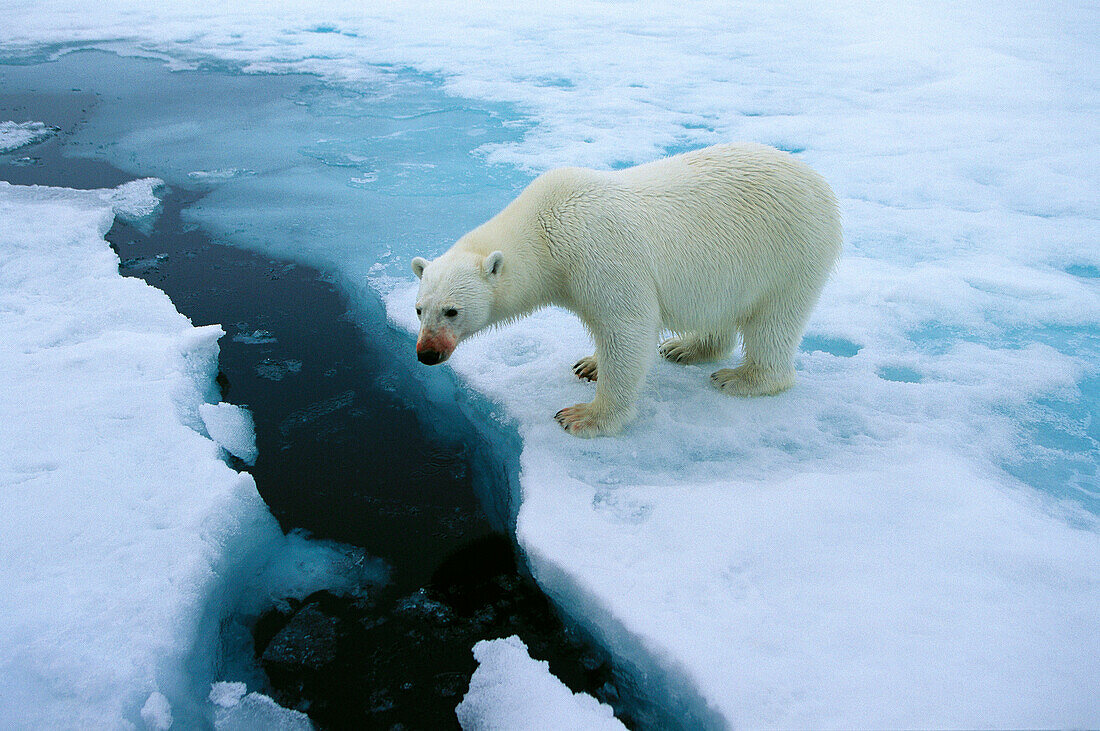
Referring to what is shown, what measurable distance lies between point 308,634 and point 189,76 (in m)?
10.9

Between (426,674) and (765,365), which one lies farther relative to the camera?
(765,365)

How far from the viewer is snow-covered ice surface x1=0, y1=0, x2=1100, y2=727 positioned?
2.12 m

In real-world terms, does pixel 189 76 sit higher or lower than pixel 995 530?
lower

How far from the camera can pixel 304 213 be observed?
6.21 metres

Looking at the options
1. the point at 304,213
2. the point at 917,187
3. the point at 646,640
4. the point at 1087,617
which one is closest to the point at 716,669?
the point at 646,640

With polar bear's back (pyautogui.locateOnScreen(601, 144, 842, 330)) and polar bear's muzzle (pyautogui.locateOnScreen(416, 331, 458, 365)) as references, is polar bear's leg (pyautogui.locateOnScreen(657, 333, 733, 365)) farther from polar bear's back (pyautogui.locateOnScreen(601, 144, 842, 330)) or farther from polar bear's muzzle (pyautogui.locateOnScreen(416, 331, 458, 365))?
polar bear's muzzle (pyautogui.locateOnScreen(416, 331, 458, 365))

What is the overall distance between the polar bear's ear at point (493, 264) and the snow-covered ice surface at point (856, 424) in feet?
2.91

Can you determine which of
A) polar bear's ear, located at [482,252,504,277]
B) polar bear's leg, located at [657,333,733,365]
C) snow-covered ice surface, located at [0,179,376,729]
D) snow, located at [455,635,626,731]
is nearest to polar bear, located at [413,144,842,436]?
polar bear's ear, located at [482,252,504,277]

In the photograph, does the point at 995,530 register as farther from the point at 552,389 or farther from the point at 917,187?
the point at 917,187

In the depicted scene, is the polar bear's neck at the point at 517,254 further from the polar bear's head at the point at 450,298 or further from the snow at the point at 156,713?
the snow at the point at 156,713

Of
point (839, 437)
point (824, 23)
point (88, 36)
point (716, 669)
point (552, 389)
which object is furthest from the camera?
point (824, 23)

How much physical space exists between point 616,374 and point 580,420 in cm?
34

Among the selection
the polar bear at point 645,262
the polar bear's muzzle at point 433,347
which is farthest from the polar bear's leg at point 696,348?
the polar bear's muzzle at point 433,347

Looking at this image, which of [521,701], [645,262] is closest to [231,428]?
[521,701]
